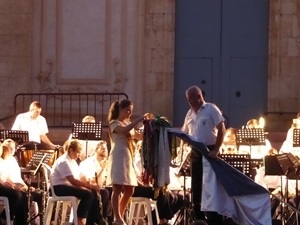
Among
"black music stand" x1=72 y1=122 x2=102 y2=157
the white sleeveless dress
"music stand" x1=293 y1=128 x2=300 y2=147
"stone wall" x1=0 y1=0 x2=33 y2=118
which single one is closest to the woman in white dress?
the white sleeveless dress

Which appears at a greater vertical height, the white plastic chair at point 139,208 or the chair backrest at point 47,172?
the chair backrest at point 47,172

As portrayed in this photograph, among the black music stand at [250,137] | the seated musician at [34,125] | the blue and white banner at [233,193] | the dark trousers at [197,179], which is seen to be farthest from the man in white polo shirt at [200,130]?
the seated musician at [34,125]

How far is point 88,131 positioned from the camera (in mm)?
24062

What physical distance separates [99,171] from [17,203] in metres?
1.40

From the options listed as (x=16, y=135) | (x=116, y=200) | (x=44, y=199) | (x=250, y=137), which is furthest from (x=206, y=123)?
(x=16, y=135)

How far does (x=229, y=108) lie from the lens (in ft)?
93.1

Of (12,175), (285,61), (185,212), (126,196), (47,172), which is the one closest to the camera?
(126,196)

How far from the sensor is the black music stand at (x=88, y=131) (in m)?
24.0

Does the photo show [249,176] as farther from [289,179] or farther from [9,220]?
[9,220]

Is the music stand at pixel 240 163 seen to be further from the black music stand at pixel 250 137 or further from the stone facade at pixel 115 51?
A: the stone facade at pixel 115 51

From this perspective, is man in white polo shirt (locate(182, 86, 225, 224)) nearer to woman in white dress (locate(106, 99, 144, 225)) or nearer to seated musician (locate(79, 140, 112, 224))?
woman in white dress (locate(106, 99, 144, 225))

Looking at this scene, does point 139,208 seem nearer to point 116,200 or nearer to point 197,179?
point 116,200

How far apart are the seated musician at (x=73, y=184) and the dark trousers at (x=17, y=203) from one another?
25.3 inches

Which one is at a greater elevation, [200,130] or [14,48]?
[14,48]
